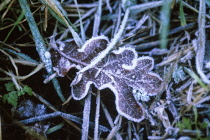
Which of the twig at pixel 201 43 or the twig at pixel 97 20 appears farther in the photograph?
the twig at pixel 97 20

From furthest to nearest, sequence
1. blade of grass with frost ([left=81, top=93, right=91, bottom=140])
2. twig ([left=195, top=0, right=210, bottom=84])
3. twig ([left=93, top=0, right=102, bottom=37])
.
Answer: twig ([left=93, top=0, right=102, bottom=37])
blade of grass with frost ([left=81, top=93, right=91, bottom=140])
twig ([left=195, top=0, right=210, bottom=84])

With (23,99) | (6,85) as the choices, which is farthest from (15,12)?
(23,99)

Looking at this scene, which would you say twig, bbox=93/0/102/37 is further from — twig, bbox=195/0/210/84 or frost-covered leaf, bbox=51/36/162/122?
twig, bbox=195/0/210/84

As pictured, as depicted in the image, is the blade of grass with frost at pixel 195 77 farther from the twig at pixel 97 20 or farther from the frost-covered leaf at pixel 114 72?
the twig at pixel 97 20

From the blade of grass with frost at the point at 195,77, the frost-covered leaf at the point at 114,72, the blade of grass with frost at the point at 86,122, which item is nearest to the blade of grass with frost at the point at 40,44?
the frost-covered leaf at the point at 114,72

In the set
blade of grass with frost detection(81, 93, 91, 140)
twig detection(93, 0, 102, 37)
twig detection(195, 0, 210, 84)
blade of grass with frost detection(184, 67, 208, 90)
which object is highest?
twig detection(93, 0, 102, 37)

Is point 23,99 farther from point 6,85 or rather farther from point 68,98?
point 68,98

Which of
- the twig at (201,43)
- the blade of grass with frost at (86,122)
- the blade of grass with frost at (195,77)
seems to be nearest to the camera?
the blade of grass with frost at (195,77)

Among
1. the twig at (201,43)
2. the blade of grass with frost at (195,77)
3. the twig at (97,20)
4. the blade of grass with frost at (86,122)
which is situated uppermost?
the twig at (97,20)

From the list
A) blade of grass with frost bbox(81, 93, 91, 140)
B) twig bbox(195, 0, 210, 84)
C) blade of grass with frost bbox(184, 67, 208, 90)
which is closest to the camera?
blade of grass with frost bbox(184, 67, 208, 90)

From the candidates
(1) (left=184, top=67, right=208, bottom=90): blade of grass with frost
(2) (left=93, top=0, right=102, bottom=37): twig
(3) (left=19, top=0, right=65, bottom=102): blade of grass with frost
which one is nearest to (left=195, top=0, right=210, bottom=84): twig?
(1) (left=184, top=67, right=208, bottom=90): blade of grass with frost
